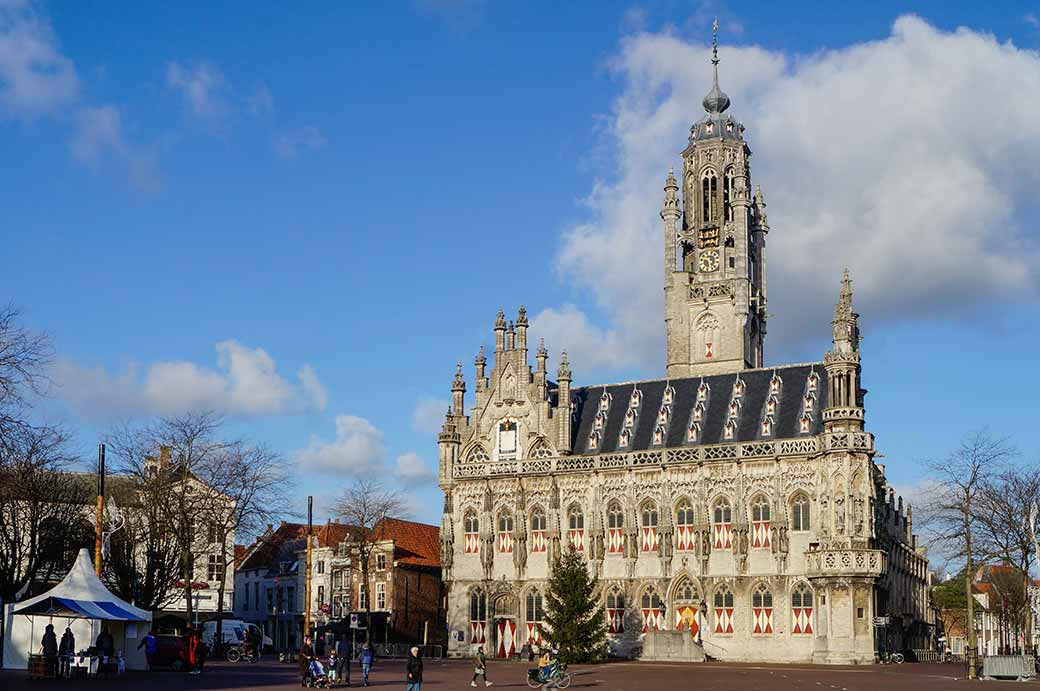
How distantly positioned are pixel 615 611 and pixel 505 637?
304 inches

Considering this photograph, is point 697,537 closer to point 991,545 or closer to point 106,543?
point 991,545

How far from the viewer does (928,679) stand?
48375 millimetres

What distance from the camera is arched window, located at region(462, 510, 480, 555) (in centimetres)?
7906

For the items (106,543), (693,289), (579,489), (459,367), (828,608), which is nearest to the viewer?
(106,543)

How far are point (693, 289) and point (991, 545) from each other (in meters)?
35.1

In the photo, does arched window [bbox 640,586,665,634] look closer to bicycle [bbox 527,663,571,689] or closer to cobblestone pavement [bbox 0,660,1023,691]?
cobblestone pavement [bbox 0,660,1023,691]

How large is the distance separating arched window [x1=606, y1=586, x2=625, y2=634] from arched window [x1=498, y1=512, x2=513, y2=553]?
7648mm

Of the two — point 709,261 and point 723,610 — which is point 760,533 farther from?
point 709,261

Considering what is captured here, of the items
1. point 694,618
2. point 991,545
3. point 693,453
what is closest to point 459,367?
point 693,453

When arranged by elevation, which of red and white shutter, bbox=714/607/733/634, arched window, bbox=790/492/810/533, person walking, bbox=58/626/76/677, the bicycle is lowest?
red and white shutter, bbox=714/607/733/634

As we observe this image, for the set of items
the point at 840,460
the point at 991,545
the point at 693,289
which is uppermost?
the point at 693,289

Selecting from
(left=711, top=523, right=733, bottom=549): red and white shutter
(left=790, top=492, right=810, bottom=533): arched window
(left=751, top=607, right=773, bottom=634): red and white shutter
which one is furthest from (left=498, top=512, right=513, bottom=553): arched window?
(left=790, top=492, right=810, bottom=533): arched window

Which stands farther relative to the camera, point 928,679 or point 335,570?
point 335,570

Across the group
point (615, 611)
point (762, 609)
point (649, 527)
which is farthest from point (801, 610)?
point (615, 611)
